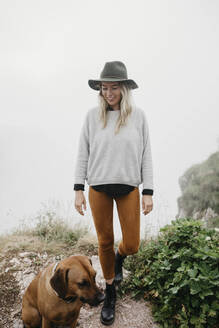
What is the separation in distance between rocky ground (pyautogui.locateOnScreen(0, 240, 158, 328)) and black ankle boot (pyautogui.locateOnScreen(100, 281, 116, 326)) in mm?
65

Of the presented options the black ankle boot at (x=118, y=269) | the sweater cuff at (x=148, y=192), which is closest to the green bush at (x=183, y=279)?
the black ankle boot at (x=118, y=269)

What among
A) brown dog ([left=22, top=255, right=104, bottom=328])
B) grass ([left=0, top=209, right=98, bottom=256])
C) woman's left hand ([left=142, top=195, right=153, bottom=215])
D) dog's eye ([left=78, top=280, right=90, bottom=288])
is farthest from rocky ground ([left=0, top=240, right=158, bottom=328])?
woman's left hand ([left=142, top=195, right=153, bottom=215])

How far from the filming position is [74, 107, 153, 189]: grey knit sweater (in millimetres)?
2082

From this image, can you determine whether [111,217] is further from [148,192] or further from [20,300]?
[20,300]

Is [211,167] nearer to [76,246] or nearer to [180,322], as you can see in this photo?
[76,246]

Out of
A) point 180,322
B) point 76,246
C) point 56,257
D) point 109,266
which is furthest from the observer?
point 76,246

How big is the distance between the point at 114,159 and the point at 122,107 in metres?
0.50

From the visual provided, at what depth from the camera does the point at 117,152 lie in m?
2.08

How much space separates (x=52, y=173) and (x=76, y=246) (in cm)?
13024

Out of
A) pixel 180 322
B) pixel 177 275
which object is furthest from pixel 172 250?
pixel 180 322

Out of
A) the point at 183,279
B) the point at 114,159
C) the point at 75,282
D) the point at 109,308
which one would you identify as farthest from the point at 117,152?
the point at 109,308

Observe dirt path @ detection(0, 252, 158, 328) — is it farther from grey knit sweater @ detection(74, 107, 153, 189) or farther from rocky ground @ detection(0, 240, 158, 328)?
grey knit sweater @ detection(74, 107, 153, 189)

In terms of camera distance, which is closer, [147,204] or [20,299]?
[147,204]

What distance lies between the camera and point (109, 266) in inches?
95.3
